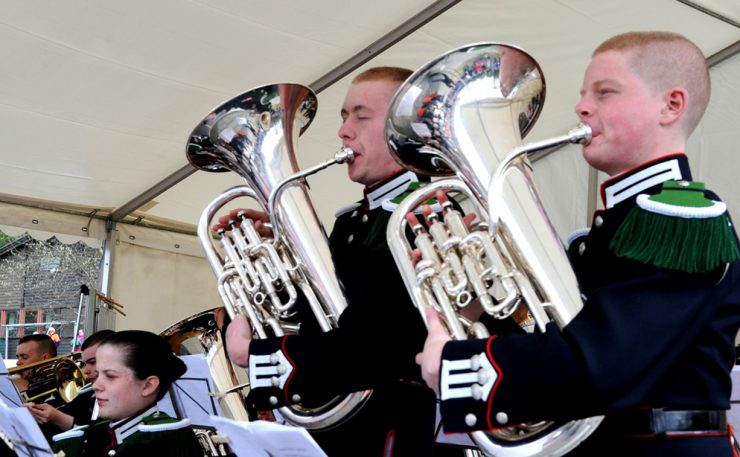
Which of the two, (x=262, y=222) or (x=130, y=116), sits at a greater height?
(x=130, y=116)

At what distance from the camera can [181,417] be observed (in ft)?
10.6

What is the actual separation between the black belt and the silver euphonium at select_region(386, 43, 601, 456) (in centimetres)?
10

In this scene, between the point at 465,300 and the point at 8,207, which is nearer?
the point at 465,300

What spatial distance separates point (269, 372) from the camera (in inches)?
81.7

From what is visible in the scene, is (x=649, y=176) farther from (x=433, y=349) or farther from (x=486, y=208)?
(x=433, y=349)

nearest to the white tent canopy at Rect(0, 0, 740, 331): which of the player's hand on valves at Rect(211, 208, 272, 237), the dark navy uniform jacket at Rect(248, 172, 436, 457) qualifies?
the player's hand on valves at Rect(211, 208, 272, 237)

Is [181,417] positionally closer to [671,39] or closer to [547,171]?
[671,39]

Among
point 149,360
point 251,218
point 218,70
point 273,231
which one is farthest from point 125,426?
point 218,70

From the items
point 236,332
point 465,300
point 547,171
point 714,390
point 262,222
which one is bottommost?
point 714,390

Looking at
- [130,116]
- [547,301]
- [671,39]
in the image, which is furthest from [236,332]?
[130,116]

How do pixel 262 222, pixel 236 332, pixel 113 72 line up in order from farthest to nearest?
pixel 113 72, pixel 262 222, pixel 236 332

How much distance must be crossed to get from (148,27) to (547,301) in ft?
9.96

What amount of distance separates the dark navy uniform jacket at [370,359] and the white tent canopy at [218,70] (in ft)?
6.96

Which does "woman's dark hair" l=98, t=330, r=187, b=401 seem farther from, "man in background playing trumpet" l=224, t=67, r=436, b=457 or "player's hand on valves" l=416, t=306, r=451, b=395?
"player's hand on valves" l=416, t=306, r=451, b=395
